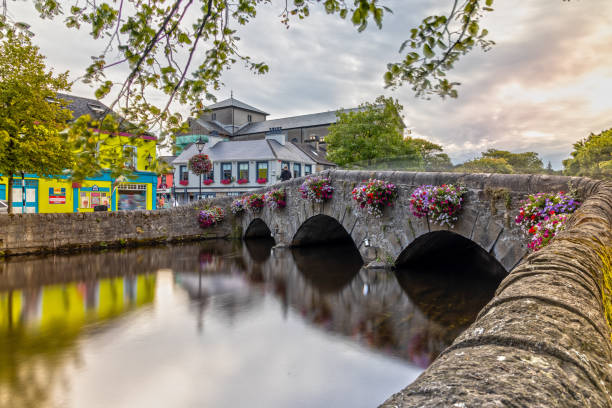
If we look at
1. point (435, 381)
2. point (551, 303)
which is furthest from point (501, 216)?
point (435, 381)

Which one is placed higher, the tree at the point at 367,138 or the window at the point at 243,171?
the tree at the point at 367,138

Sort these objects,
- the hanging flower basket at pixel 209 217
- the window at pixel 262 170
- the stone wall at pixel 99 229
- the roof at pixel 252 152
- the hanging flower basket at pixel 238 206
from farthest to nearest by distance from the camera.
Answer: the roof at pixel 252 152, the window at pixel 262 170, the hanging flower basket at pixel 209 217, the hanging flower basket at pixel 238 206, the stone wall at pixel 99 229

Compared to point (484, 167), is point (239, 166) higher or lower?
higher

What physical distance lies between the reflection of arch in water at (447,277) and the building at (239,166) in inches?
766

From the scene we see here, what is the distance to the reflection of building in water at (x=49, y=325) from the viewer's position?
4.18 m

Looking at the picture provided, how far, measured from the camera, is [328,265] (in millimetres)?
11398

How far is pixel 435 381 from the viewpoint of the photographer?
725mm

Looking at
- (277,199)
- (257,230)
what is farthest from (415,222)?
(257,230)

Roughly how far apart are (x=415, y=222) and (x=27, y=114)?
12.3m

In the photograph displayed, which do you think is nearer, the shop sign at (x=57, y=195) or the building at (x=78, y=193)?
the building at (x=78, y=193)

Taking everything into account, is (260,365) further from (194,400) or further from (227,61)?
(227,61)

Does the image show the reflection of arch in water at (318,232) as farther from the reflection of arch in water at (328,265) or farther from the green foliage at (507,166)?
the green foliage at (507,166)

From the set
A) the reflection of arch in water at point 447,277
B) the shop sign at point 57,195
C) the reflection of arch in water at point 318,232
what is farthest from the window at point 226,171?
the reflection of arch in water at point 447,277

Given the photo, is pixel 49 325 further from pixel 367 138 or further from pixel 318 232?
pixel 367 138
